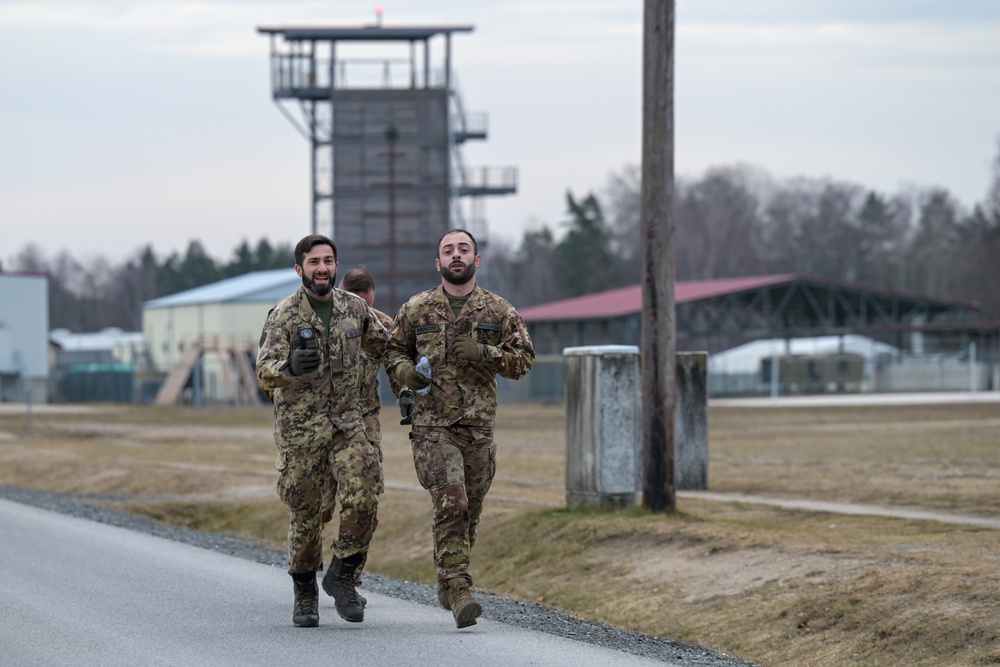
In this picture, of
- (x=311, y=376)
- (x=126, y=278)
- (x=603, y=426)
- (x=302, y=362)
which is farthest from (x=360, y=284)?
(x=126, y=278)

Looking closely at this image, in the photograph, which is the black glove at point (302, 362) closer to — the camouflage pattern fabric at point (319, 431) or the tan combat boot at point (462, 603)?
the camouflage pattern fabric at point (319, 431)

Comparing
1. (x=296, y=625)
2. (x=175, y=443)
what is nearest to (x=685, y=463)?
(x=296, y=625)

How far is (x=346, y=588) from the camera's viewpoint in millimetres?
8984

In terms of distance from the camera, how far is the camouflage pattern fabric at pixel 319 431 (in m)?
8.65

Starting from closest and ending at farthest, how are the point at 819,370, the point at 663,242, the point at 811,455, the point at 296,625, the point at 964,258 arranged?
the point at 296,625
the point at 663,242
the point at 811,455
the point at 819,370
the point at 964,258

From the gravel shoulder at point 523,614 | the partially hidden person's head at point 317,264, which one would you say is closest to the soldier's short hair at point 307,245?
the partially hidden person's head at point 317,264

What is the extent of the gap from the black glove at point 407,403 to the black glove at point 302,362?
674mm

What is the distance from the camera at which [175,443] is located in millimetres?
34344

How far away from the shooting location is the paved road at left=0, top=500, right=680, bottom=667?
7.86 meters

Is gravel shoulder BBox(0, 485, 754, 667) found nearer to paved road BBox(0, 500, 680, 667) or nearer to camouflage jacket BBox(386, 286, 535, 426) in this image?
paved road BBox(0, 500, 680, 667)

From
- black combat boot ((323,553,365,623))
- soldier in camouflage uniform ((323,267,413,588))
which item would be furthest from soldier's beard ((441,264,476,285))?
black combat boot ((323,553,365,623))

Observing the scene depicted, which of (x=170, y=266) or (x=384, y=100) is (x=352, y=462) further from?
(x=170, y=266)

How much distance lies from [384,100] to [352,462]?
56730mm

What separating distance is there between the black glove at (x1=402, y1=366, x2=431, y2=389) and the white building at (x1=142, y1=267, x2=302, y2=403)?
63849mm
